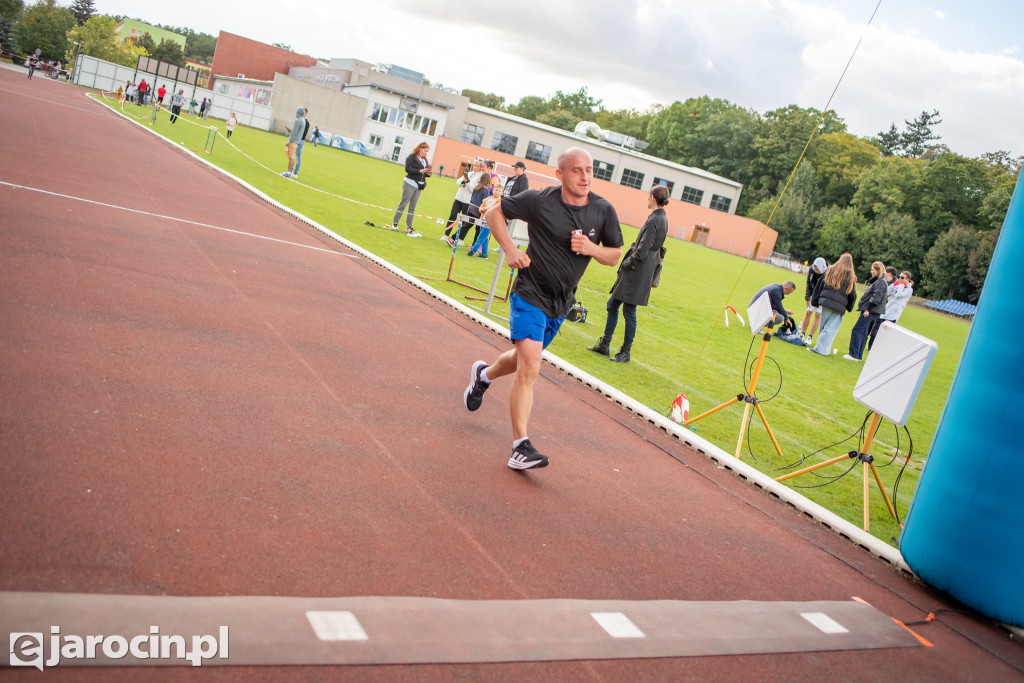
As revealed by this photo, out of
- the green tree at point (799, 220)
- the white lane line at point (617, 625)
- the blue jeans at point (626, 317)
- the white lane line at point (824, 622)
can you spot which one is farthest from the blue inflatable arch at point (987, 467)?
the green tree at point (799, 220)

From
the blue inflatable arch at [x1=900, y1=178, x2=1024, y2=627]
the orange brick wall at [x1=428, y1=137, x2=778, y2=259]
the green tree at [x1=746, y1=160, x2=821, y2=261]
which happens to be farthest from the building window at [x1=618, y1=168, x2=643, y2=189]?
the blue inflatable arch at [x1=900, y1=178, x2=1024, y2=627]

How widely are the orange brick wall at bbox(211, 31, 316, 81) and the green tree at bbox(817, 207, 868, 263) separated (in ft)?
241

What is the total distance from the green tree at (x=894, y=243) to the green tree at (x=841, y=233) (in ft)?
7.77

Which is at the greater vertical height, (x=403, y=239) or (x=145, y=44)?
(x=145, y=44)

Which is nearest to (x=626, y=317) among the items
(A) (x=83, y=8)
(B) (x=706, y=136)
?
(B) (x=706, y=136)

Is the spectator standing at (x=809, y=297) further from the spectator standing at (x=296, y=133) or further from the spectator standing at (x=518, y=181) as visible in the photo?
the spectator standing at (x=296, y=133)

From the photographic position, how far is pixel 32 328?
589 cm

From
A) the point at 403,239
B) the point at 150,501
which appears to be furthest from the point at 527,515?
the point at 403,239

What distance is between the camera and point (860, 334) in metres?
17.0

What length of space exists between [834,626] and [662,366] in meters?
6.85

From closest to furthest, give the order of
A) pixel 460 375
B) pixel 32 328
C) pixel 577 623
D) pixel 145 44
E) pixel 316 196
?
pixel 577 623 < pixel 32 328 < pixel 460 375 < pixel 316 196 < pixel 145 44

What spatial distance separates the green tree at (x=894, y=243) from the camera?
50.2 meters

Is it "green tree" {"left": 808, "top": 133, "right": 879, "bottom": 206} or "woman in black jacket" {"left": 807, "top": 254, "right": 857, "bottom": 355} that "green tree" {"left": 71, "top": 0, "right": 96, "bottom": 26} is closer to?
"green tree" {"left": 808, "top": 133, "right": 879, "bottom": 206}

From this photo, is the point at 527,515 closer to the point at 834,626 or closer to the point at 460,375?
the point at 834,626
